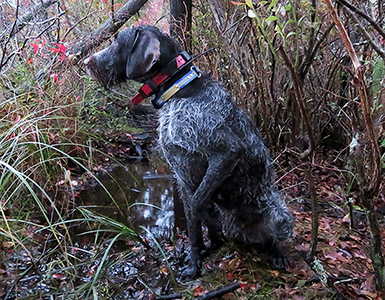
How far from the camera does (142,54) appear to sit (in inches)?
88.4

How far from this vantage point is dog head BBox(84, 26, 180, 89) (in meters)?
2.23

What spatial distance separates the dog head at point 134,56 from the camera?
7.32 ft

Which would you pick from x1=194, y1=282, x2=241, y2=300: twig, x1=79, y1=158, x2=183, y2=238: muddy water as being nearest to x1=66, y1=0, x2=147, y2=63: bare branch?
x1=79, y1=158, x2=183, y2=238: muddy water

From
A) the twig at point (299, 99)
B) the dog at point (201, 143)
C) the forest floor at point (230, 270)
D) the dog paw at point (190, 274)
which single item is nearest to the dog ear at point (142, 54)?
the dog at point (201, 143)

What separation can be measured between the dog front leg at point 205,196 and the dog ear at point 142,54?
0.79 metres

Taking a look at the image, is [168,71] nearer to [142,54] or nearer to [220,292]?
[142,54]

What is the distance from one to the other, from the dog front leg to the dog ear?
0.79 metres

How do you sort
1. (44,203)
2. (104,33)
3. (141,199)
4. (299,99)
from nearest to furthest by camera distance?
(299,99) → (44,203) → (141,199) → (104,33)

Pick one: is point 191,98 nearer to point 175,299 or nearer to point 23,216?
point 175,299

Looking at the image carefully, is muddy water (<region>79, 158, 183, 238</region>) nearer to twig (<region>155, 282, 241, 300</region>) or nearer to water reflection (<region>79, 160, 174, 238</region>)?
water reflection (<region>79, 160, 174, 238</region>)

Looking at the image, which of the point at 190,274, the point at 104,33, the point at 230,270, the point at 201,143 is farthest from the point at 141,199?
the point at 104,33

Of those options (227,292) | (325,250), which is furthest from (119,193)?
(325,250)

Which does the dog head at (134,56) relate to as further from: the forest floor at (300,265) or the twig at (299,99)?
the forest floor at (300,265)

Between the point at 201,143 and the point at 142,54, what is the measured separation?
2.52 feet
